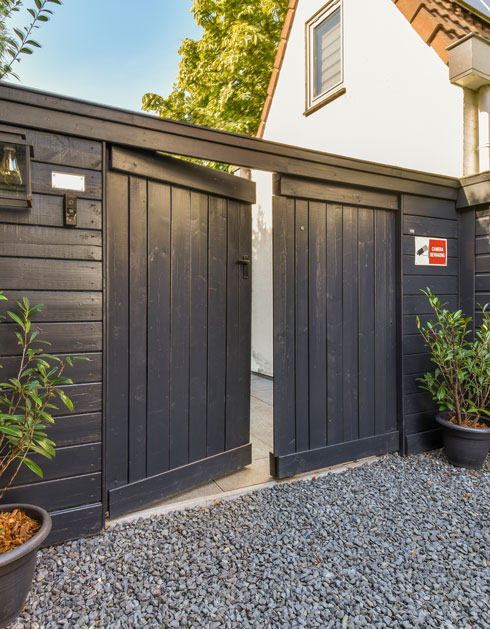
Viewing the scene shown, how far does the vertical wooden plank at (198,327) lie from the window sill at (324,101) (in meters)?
3.13

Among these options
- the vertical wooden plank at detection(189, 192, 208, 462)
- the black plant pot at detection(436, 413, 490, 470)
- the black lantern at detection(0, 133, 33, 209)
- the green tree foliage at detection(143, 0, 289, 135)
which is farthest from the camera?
the green tree foliage at detection(143, 0, 289, 135)

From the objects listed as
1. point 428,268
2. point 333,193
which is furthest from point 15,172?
point 428,268

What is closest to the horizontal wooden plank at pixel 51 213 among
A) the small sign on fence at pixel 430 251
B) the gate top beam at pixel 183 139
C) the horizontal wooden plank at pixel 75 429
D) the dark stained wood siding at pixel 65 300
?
the dark stained wood siding at pixel 65 300

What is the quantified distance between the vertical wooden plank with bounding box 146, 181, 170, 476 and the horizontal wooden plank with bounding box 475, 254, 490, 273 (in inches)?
90.3

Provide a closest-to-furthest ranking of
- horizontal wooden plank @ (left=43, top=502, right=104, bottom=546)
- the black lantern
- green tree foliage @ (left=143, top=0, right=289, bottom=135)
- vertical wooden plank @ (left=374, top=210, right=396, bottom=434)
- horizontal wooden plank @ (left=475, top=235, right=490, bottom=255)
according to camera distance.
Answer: the black lantern < horizontal wooden plank @ (left=43, top=502, right=104, bottom=546) < vertical wooden plank @ (left=374, top=210, right=396, bottom=434) < horizontal wooden plank @ (left=475, top=235, right=490, bottom=255) < green tree foliage @ (left=143, top=0, right=289, bottom=135)

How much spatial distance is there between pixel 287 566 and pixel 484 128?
3319 mm

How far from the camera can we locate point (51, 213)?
1.69 metres

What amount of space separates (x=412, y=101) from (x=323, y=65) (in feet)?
5.69

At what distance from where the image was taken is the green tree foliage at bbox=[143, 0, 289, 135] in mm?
5957

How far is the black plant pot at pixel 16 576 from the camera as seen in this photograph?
125 cm

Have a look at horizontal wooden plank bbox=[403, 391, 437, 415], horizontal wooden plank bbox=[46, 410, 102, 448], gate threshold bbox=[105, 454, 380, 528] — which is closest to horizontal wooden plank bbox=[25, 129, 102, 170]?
horizontal wooden plank bbox=[46, 410, 102, 448]

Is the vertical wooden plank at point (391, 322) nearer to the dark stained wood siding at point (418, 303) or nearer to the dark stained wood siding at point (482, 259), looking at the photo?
the dark stained wood siding at point (418, 303)

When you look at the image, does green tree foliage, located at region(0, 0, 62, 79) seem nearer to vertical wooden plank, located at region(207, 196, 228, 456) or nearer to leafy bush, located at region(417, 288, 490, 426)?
vertical wooden plank, located at region(207, 196, 228, 456)

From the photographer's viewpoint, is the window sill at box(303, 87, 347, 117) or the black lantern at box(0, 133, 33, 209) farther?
the window sill at box(303, 87, 347, 117)
